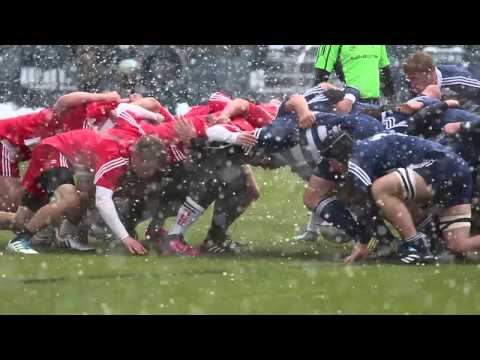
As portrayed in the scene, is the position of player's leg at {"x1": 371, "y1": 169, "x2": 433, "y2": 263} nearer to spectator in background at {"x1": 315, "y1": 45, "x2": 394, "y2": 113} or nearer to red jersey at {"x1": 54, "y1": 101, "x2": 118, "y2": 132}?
red jersey at {"x1": 54, "y1": 101, "x2": 118, "y2": 132}

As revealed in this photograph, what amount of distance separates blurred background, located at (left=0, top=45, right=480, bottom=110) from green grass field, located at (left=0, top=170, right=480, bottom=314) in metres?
8.78

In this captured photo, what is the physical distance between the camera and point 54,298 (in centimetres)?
636

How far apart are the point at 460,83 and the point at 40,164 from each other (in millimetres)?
3590

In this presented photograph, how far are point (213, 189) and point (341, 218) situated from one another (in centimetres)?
103

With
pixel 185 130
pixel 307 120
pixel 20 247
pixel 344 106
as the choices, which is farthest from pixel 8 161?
pixel 344 106

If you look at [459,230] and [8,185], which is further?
[8,185]

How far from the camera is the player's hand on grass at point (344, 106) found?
8.55 m

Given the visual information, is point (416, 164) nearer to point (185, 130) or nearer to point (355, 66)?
point (185, 130)

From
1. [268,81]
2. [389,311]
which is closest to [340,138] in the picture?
[389,311]

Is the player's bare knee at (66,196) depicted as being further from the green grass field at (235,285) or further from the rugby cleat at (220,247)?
the rugby cleat at (220,247)

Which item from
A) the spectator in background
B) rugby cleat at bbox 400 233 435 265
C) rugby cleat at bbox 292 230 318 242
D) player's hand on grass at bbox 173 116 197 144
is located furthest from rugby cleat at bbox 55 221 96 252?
the spectator in background

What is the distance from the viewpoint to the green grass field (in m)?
6.13

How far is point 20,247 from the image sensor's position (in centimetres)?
808

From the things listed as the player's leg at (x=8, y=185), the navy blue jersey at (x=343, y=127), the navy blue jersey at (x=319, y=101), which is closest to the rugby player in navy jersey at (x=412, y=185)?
the navy blue jersey at (x=343, y=127)
